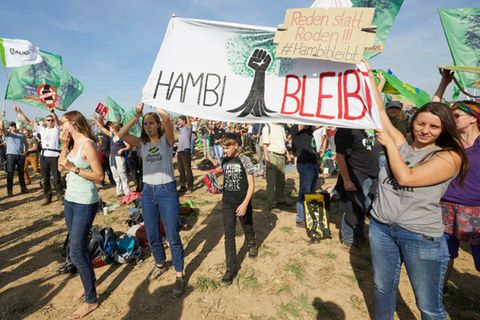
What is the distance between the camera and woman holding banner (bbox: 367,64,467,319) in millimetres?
1883

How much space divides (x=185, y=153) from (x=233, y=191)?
4657 millimetres

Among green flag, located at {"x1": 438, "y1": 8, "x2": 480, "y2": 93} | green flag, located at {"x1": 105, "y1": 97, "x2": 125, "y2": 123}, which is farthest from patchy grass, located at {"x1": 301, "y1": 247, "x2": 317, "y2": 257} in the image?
green flag, located at {"x1": 105, "y1": 97, "x2": 125, "y2": 123}

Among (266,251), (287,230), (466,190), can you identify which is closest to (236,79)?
(466,190)

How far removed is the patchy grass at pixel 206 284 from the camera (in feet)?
11.9

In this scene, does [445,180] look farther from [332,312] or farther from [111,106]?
[111,106]

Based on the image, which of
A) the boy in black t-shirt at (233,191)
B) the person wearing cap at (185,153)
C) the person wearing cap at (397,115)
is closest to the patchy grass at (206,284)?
the boy in black t-shirt at (233,191)

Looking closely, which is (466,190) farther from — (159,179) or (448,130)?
(159,179)

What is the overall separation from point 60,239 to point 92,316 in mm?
2844

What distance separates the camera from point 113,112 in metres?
10.4

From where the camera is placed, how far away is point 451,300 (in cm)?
331

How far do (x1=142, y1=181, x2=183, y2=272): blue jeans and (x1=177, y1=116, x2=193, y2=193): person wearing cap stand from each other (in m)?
4.10

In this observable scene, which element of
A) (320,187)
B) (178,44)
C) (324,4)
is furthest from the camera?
(320,187)

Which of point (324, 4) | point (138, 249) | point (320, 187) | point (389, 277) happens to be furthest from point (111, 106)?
point (389, 277)

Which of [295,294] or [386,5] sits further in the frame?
[295,294]
